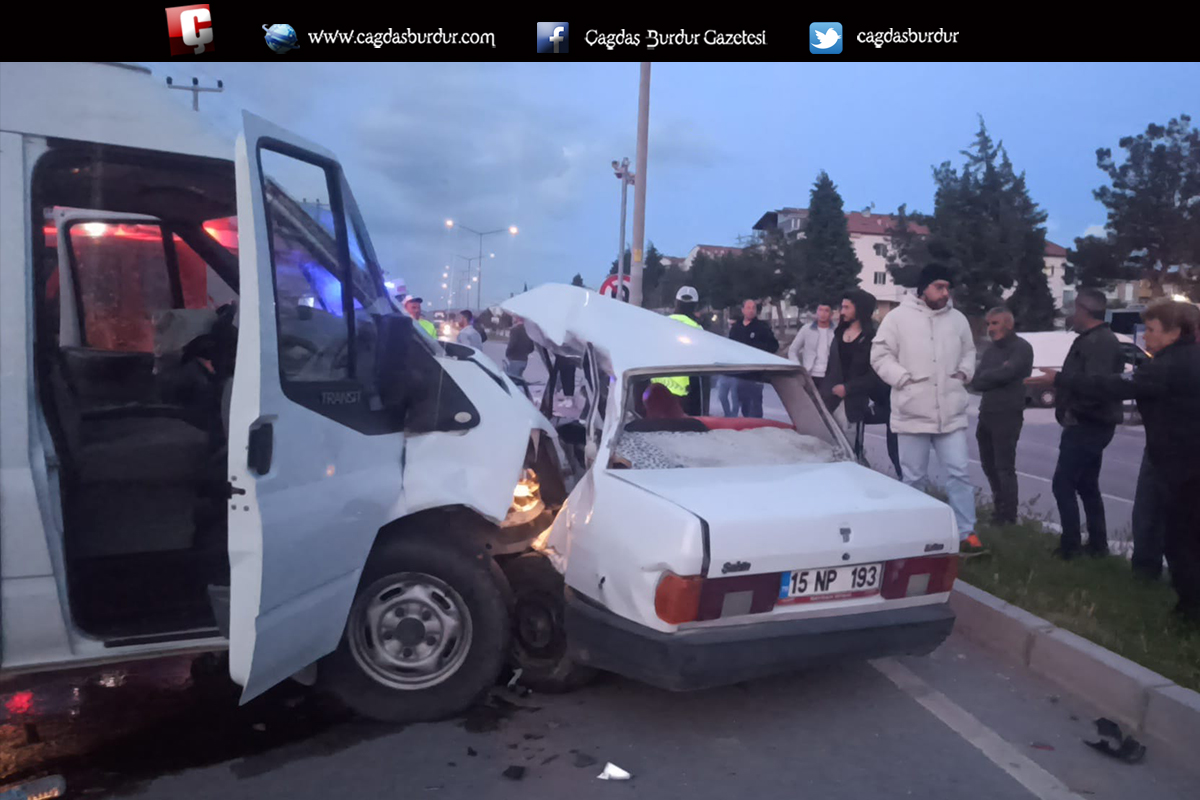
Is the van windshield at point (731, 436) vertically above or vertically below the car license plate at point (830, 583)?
above

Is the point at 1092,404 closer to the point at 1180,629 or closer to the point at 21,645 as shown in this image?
the point at 1180,629

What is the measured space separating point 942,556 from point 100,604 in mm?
3596

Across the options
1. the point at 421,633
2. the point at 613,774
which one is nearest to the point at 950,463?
the point at 613,774

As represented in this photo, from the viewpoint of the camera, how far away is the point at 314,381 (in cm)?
352

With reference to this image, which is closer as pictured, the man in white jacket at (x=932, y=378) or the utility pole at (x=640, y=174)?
the man in white jacket at (x=932, y=378)

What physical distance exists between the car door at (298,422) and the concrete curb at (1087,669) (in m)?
3.28

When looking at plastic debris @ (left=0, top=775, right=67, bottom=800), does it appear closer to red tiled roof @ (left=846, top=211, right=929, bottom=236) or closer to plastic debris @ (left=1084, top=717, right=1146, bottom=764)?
plastic debris @ (left=1084, top=717, right=1146, bottom=764)

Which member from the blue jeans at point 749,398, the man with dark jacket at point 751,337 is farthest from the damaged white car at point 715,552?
the man with dark jacket at point 751,337

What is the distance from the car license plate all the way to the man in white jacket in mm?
2489

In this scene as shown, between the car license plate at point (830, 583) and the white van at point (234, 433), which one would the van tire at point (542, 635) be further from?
the car license plate at point (830, 583)
